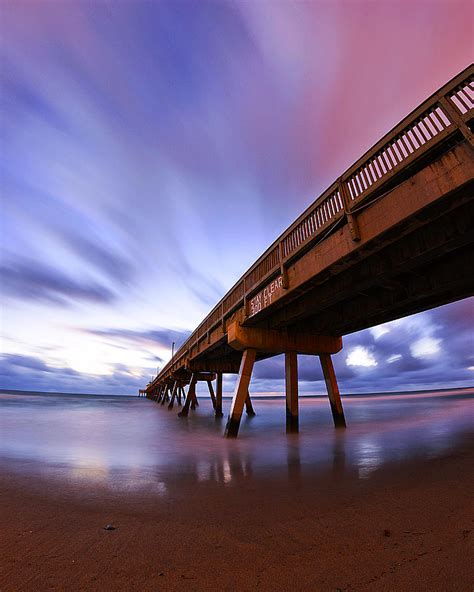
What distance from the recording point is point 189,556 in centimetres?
254

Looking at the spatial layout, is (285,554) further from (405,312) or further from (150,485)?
(405,312)

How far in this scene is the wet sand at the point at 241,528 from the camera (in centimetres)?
219

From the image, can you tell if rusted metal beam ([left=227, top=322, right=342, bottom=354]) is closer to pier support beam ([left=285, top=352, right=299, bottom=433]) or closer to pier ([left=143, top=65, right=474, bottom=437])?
pier ([left=143, top=65, right=474, bottom=437])

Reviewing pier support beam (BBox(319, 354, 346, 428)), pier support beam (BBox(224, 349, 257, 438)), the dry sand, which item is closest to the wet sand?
the dry sand

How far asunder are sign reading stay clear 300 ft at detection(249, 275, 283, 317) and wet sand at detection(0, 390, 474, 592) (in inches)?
208

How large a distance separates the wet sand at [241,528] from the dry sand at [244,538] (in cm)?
1

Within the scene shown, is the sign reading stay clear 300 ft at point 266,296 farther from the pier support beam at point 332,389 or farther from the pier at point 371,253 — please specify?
the pier support beam at point 332,389

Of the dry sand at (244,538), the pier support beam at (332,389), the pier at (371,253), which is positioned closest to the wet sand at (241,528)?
the dry sand at (244,538)

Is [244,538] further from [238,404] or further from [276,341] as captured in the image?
[276,341]

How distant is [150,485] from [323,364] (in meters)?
11.6

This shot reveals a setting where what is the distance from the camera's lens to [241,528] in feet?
10.3

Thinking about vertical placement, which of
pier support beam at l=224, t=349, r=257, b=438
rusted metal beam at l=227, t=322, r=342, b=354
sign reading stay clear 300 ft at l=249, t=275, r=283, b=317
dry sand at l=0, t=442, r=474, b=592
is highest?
sign reading stay clear 300 ft at l=249, t=275, r=283, b=317

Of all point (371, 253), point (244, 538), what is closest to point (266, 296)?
point (371, 253)

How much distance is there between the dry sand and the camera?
2.17 meters
